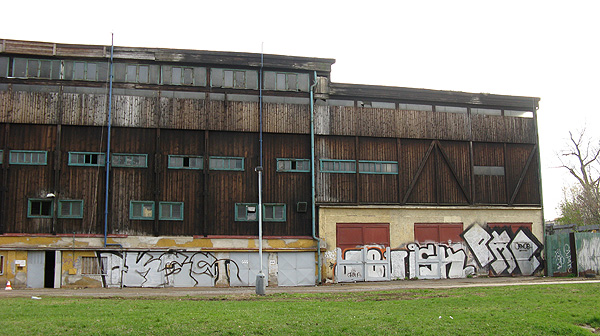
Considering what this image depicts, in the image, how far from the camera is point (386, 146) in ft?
124

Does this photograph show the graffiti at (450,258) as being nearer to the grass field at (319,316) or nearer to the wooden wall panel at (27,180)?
the grass field at (319,316)

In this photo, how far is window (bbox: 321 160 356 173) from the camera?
36.6 metres

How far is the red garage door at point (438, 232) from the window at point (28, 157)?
78.5 ft

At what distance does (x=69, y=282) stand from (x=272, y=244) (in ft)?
39.7

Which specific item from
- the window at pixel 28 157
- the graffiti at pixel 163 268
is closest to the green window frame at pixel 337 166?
the graffiti at pixel 163 268

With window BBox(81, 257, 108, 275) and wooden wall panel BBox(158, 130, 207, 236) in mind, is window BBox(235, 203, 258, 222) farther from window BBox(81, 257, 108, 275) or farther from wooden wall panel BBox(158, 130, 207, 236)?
window BBox(81, 257, 108, 275)

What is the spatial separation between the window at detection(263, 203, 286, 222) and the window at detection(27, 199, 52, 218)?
1284 centimetres

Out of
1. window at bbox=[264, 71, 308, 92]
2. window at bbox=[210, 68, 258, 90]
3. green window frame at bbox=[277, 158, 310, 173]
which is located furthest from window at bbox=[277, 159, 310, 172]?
window at bbox=[210, 68, 258, 90]

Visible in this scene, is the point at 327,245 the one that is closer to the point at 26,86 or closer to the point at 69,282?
the point at 69,282

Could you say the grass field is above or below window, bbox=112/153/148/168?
below

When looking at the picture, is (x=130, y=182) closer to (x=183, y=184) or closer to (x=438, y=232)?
(x=183, y=184)

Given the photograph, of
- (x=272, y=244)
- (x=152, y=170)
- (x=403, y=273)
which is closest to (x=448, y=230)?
(x=403, y=273)

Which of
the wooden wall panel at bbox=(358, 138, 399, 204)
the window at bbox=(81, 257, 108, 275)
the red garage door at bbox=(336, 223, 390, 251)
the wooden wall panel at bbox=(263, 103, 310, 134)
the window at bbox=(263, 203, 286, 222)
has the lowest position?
the window at bbox=(81, 257, 108, 275)

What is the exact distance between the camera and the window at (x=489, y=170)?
3928cm
